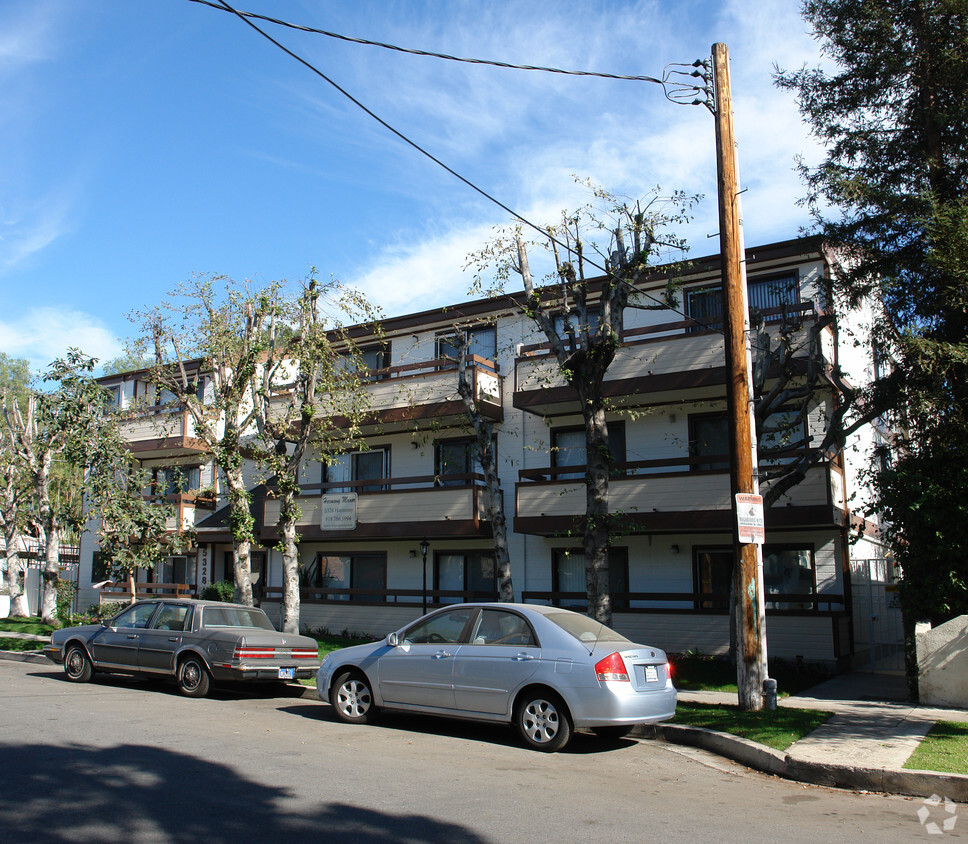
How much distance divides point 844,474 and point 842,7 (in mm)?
8891

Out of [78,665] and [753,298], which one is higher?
[753,298]

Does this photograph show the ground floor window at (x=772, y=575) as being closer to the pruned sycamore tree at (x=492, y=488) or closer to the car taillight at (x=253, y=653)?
the pruned sycamore tree at (x=492, y=488)

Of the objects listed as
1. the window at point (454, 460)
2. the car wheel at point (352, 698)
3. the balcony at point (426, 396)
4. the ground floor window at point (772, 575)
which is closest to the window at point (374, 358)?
the balcony at point (426, 396)

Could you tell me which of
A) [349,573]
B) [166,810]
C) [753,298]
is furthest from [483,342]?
[166,810]

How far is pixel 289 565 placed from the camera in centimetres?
1848

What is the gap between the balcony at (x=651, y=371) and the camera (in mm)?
17797

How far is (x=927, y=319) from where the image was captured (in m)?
14.0

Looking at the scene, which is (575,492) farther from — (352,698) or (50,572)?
(50,572)

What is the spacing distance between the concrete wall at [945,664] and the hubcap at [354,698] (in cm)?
Answer: 781

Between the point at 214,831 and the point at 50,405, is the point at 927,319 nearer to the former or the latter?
the point at 214,831

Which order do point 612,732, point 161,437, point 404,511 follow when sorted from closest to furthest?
point 612,732
point 404,511
point 161,437

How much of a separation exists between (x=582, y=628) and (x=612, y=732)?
4.29 ft

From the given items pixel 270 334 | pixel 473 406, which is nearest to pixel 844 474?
pixel 473 406

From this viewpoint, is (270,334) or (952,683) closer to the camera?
(952,683)
